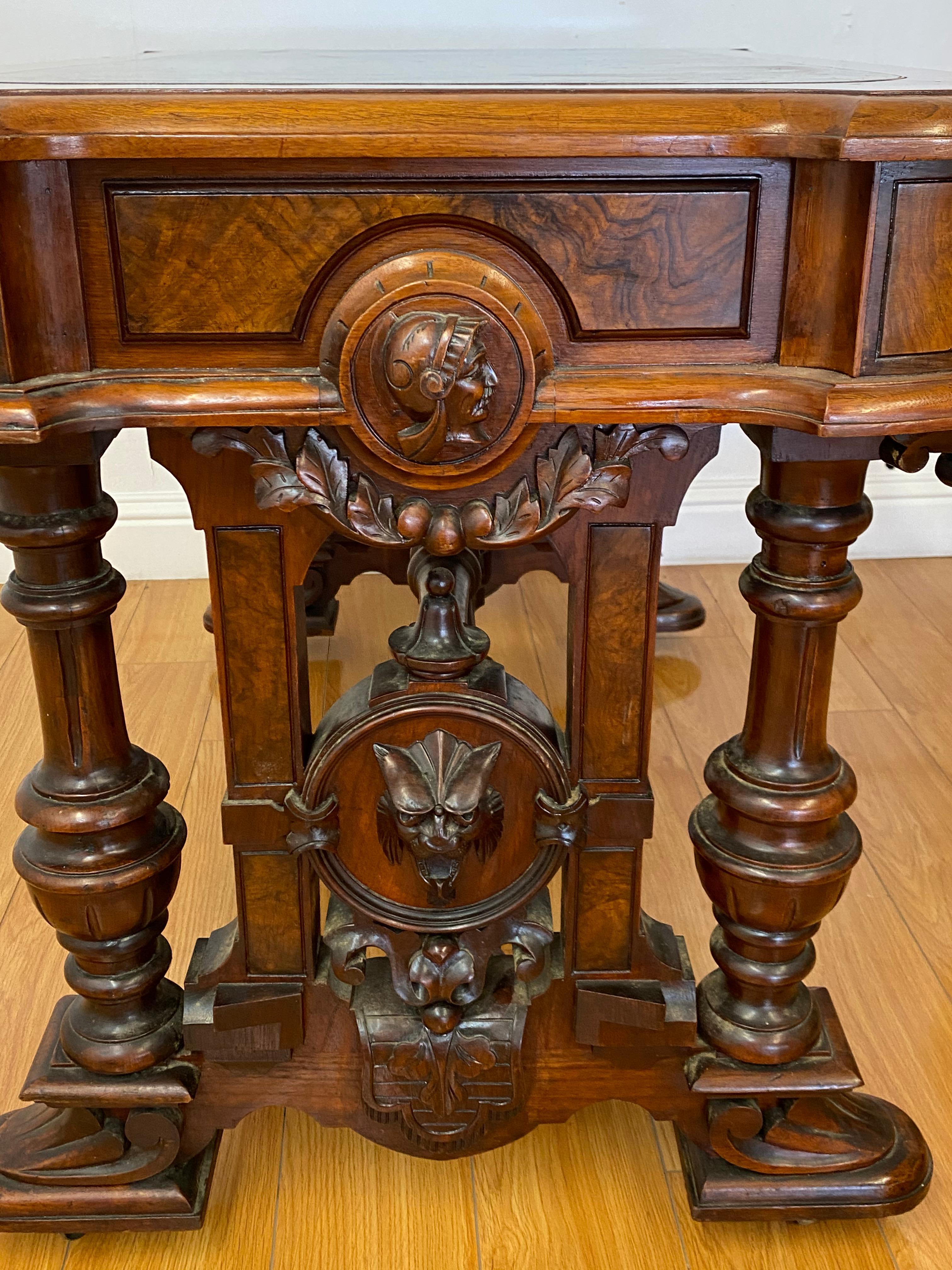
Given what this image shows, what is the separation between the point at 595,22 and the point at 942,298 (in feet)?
4.48

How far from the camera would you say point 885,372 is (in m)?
0.72

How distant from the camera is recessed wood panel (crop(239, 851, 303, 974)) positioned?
0.95 meters

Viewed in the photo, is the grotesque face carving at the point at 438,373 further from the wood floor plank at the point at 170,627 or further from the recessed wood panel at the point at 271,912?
the wood floor plank at the point at 170,627

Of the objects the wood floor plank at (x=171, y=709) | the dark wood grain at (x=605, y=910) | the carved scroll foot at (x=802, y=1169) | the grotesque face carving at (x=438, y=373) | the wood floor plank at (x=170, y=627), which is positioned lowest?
the wood floor plank at (x=170, y=627)

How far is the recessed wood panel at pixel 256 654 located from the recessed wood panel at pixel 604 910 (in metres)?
0.23

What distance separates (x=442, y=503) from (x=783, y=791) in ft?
1.08

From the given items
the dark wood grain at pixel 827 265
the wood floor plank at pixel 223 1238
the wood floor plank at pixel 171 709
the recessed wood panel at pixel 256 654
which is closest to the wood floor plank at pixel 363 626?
the wood floor plank at pixel 171 709

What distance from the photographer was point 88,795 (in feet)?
2.98

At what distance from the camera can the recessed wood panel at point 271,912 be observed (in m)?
0.95

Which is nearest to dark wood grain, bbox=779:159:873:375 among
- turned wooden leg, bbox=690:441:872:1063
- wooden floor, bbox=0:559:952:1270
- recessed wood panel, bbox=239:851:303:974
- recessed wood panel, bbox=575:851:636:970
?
turned wooden leg, bbox=690:441:872:1063

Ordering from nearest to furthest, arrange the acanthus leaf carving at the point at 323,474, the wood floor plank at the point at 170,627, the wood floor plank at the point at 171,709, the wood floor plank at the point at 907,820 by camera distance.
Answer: the acanthus leaf carving at the point at 323,474, the wood floor plank at the point at 907,820, the wood floor plank at the point at 171,709, the wood floor plank at the point at 170,627

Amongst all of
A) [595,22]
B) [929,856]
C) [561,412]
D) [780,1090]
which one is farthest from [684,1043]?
[595,22]

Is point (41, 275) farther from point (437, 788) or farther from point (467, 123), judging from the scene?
point (437, 788)

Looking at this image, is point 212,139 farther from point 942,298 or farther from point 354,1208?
point 354,1208
